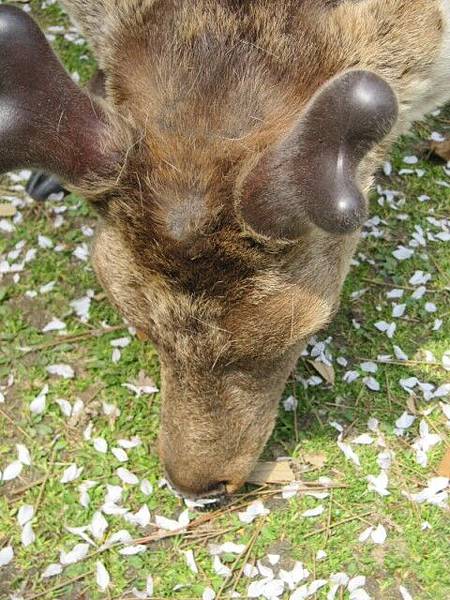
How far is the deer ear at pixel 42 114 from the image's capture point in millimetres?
3045

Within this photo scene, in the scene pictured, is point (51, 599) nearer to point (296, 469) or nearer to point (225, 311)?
point (296, 469)

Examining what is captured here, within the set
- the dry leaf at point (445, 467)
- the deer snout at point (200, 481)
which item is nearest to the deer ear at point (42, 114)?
the deer snout at point (200, 481)

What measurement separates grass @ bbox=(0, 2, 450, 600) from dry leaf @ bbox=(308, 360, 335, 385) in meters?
0.05

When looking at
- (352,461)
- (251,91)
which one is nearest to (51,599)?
(352,461)

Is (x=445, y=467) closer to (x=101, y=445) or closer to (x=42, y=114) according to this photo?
(x=101, y=445)

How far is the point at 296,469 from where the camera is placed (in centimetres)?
479

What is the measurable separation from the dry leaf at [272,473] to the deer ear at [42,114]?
87.5 inches

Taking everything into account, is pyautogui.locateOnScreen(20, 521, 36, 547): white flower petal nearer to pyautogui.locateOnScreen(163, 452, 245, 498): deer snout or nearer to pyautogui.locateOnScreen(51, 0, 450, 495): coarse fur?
pyautogui.locateOnScreen(163, 452, 245, 498): deer snout

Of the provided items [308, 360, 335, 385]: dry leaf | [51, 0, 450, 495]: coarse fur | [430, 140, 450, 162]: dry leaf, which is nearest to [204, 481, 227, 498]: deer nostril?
[51, 0, 450, 495]: coarse fur

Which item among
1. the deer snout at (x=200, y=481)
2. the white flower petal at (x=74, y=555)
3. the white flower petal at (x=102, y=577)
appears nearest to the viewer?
the deer snout at (x=200, y=481)

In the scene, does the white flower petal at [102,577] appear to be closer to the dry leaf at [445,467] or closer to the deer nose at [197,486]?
the deer nose at [197,486]

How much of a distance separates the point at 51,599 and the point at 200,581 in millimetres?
833

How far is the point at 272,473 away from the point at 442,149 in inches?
134

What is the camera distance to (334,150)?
2619 millimetres
